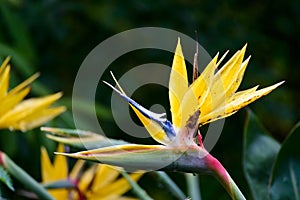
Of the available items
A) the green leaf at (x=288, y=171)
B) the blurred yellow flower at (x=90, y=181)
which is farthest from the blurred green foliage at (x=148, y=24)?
the green leaf at (x=288, y=171)

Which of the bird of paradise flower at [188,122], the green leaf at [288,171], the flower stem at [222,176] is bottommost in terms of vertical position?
the green leaf at [288,171]

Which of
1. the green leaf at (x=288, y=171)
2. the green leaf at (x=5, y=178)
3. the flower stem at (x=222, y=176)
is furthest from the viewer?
the green leaf at (x=288, y=171)

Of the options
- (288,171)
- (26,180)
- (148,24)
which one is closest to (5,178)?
(26,180)

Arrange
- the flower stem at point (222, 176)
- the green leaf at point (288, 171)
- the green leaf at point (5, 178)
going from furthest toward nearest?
the green leaf at point (288, 171), the green leaf at point (5, 178), the flower stem at point (222, 176)

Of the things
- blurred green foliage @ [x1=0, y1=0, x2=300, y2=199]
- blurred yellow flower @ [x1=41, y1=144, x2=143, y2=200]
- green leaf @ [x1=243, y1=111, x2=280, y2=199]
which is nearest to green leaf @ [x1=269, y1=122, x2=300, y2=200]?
green leaf @ [x1=243, y1=111, x2=280, y2=199]

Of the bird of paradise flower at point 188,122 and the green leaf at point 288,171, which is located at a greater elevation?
the bird of paradise flower at point 188,122

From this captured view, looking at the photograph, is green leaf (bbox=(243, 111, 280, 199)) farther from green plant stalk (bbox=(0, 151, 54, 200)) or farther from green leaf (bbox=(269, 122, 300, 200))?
green plant stalk (bbox=(0, 151, 54, 200))

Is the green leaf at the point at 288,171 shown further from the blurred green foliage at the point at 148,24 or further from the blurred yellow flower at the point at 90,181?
the blurred green foliage at the point at 148,24

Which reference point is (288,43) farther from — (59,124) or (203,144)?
(203,144)

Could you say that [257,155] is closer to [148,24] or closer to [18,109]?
[18,109]
